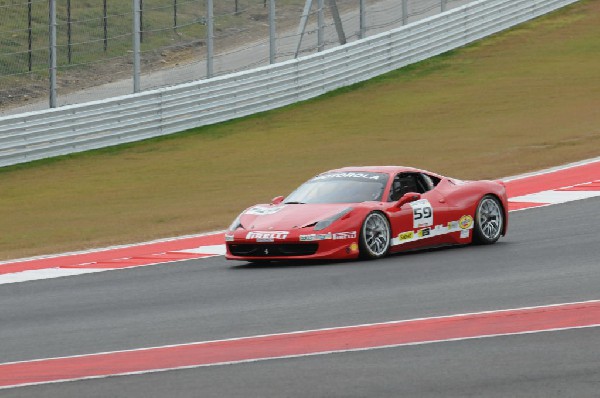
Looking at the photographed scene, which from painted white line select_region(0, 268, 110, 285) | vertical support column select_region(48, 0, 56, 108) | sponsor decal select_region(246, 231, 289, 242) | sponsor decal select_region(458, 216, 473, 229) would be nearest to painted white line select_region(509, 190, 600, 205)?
sponsor decal select_region(458, 216, 473, 229)

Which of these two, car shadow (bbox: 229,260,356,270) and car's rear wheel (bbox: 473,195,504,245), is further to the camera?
car's rear wheel (bbox: 473,195,504,245)

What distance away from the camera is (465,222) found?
15.8m

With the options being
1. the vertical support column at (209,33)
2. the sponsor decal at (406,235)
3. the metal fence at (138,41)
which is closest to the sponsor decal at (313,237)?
the sponsor decal at (406,235)

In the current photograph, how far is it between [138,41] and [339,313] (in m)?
18.3

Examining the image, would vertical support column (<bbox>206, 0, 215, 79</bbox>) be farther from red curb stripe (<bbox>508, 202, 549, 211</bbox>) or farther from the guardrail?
red curb stripe (<bbox>508, 202, 549, 211</bbox>)

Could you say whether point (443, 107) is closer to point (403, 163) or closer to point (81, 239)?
point (403, 163)

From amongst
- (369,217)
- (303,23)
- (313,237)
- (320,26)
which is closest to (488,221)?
(369,217)

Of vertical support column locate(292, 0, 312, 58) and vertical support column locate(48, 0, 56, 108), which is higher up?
vertical support column locate(292, 0, 312, 58)

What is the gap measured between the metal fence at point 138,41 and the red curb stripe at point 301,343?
16.5 metres

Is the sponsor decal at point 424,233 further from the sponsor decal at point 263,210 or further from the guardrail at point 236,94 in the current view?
the guardrail at point 236,94

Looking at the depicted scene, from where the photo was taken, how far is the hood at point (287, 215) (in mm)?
14875

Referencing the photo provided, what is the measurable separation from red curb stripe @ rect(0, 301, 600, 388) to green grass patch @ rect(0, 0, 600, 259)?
26.7 feet

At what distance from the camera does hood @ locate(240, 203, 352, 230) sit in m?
14.9

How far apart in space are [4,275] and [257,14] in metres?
16.5
